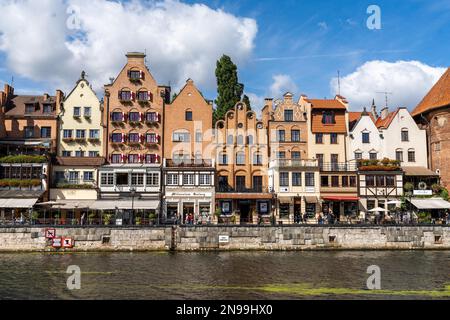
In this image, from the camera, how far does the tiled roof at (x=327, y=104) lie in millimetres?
53562

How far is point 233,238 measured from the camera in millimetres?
39500

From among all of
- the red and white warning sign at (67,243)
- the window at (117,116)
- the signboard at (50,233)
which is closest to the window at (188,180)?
the window at (117,116)

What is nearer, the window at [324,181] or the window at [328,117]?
the window at [324,181]

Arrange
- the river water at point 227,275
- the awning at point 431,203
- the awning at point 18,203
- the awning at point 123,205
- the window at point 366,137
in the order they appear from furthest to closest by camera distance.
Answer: the window at point 366,137
the awning at point 431,203
the awning at point 123,205
the awning at point 18,203
the river water at point 227,275

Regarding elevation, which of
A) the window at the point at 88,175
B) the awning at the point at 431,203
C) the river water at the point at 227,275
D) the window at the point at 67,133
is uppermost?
the window at the point at 67,133

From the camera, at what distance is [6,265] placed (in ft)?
104

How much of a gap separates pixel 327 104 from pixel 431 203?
17697mm

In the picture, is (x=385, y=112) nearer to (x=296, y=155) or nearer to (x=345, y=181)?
(x=345, y=181)

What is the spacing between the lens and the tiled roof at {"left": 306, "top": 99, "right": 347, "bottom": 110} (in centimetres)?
5356

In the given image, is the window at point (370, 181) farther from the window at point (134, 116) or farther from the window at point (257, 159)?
the window at point (134, 116)

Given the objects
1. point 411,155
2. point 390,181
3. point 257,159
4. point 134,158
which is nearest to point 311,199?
point 257,159

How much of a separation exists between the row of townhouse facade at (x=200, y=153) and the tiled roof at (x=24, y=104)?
0.15 metres

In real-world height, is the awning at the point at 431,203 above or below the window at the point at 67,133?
below
